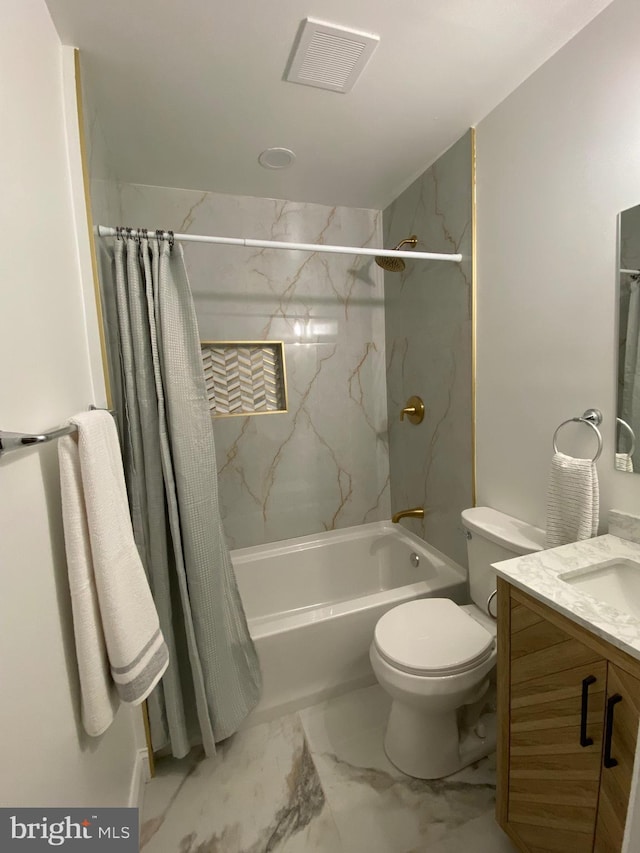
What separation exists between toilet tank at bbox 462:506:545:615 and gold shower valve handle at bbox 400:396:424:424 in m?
0.60

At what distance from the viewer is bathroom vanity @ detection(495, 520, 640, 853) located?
2.40ft

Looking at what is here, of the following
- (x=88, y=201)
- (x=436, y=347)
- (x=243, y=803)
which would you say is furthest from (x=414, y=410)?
(x=243, y=803)

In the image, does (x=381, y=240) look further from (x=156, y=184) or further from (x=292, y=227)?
(x=156, y=184)

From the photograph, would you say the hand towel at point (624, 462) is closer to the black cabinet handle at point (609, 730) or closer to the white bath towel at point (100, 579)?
the black cabinet handle at point (609, 730)

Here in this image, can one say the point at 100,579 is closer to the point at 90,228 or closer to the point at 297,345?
the point at 90,228

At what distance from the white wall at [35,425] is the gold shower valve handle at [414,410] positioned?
5.14 ft

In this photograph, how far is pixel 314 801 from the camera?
1.28 metres

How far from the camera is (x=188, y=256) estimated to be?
203 cm

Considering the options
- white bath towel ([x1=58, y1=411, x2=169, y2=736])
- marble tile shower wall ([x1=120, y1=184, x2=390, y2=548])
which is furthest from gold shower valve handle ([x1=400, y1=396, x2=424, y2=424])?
white bath towel ([x1=58, y1=411, x2=169, y2=736])

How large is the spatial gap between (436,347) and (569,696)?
1.46 metres

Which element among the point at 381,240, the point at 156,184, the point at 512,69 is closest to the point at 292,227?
the point at 381,240

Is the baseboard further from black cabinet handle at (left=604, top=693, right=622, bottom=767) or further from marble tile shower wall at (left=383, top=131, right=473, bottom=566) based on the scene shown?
marble tile shower wall at (left=383, top=131, right=473, bottom=566)

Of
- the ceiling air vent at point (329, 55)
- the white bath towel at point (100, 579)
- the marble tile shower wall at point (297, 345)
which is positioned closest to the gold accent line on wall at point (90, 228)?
the white bath towel at point (100, 579)

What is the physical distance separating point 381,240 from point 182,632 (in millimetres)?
2284
